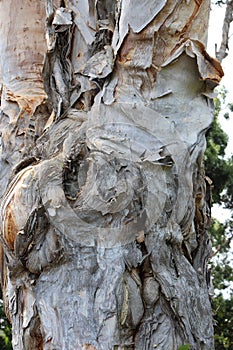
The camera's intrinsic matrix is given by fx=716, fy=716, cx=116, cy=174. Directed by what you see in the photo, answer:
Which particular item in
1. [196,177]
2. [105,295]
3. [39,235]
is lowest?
[105,295]

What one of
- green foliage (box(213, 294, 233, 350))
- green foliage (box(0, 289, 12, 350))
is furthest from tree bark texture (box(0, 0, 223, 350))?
green foliage (box(213, 294, 233, 350))

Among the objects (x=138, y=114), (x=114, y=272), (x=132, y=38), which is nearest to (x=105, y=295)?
(x=114, y=272)

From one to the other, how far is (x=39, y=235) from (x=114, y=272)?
0.30 m

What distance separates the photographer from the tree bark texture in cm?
232

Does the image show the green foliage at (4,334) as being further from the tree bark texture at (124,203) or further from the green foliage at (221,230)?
the tree bark texture at (124,203)

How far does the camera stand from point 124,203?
236 cm

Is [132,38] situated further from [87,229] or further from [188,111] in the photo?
[87,229]

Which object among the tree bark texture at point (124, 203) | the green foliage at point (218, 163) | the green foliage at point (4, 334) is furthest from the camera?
the green foliage at point (218, 163)

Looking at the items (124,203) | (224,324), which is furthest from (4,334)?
(124,203)

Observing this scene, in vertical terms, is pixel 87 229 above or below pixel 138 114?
below

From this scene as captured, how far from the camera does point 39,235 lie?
95.7 inches

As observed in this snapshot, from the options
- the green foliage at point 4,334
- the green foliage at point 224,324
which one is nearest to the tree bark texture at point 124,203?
the green foliage at point 4,334

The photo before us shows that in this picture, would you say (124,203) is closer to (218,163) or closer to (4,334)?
A: (4,334)

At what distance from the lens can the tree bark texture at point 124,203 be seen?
2318 mm
